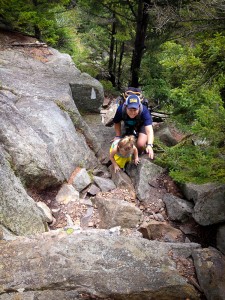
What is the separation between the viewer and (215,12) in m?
5.93

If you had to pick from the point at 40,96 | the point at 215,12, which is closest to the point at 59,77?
the point at 40,96

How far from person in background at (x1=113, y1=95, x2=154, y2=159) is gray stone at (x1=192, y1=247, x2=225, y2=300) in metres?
3.29

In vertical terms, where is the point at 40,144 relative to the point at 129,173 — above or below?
above

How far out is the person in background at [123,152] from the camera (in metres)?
7.03

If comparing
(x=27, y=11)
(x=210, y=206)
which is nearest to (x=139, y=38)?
(x=27, y=11)

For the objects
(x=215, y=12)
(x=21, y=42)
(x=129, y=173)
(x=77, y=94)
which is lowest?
(x=129, y=173)

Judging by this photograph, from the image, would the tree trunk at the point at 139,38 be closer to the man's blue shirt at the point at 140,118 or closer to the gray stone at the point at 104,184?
the man's blue shirt at the point at 140,118

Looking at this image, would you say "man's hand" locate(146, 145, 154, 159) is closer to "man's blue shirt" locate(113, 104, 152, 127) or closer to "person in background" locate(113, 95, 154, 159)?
"person in background" locate(113, 95, 154, 159)

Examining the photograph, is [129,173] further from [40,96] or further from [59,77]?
[59,77]

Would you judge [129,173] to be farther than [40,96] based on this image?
No

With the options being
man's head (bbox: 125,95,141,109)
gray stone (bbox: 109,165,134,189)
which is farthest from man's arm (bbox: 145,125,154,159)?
gray stone (bbox: 109,165,134,189)

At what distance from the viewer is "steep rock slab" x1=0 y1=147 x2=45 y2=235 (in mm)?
4566

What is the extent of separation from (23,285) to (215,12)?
6.09m

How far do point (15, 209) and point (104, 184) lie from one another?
309 centimetres
